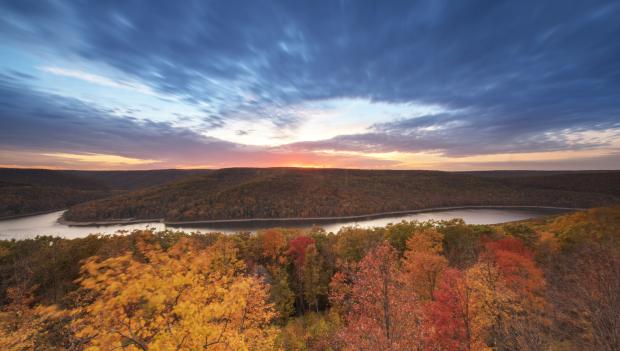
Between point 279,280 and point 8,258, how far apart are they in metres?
35.3

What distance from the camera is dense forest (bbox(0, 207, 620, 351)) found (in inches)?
322

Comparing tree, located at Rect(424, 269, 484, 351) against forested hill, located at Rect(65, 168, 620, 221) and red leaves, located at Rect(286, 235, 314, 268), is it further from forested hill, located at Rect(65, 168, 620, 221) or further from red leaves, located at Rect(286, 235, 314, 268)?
forested hill, located at Rect(65, 168, 620, 221)

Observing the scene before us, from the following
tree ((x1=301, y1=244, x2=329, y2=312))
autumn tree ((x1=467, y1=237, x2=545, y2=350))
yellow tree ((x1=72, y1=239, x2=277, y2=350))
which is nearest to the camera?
yellow tree ((x1=72, y1=239, x2=277, y2=350))

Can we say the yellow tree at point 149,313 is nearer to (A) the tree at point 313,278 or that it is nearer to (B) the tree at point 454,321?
(B) the tree at point 454,321

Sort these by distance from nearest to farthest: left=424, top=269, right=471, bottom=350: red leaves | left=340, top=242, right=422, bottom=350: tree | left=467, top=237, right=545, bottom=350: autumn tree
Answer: left=340, top=242, right=422, bottom=350: tree < left=467, top=237, right=545, bottom=350: autumn tree < left=424, top=269, right=471, bottom=350: red leaves

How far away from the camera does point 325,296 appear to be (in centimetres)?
4272

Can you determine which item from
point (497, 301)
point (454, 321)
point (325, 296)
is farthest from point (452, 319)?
point (325, 296)

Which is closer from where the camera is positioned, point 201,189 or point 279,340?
point 279,340

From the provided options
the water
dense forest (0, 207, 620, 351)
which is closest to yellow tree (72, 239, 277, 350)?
dense forest (0, 207, 620, 351)

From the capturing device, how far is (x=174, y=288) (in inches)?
358

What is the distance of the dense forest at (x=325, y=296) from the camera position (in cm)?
819

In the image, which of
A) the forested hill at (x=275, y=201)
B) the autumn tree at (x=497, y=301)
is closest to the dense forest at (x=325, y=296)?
the autumn tree at (x=497, y=301)

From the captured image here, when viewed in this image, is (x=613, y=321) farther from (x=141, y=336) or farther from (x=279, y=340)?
(x=279, y=340)

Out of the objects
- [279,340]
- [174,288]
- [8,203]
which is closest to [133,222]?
[8,203]
